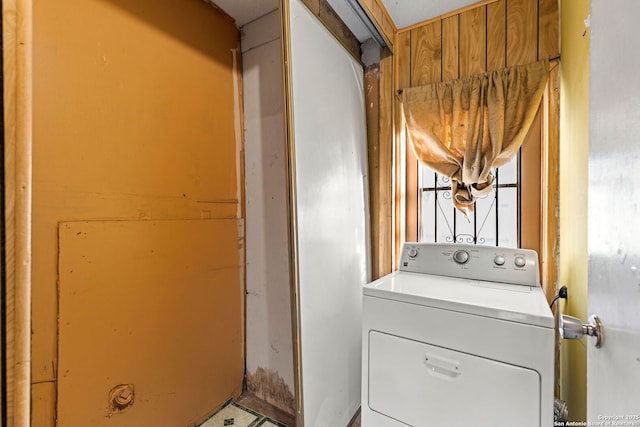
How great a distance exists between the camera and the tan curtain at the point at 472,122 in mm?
1544

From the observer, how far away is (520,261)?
1373 millimetres

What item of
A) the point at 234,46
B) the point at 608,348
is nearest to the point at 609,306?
the point at 608,348

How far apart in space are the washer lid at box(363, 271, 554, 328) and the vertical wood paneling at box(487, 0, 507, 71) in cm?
127

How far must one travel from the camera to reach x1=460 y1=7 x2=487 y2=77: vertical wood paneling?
1680 mm

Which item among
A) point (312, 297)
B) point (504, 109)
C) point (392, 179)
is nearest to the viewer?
point (312, 297)

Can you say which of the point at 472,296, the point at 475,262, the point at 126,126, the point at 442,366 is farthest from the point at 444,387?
the point at 126,126

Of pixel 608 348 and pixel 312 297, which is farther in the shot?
pixel 312 297

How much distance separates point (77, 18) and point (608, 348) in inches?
71.6

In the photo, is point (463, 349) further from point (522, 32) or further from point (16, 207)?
point (522, 32)

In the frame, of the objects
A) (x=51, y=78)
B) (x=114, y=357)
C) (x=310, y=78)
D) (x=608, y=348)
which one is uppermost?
(x=310, y=78)

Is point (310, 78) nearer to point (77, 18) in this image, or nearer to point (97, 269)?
point (77, 18)

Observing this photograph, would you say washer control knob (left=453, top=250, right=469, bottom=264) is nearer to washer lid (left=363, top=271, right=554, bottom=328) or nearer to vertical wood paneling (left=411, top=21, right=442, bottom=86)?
washer lid (left=363, top=271, right=554, bottom=328)

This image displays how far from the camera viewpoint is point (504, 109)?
62.4 inches

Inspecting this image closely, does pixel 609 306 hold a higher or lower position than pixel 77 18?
lower
